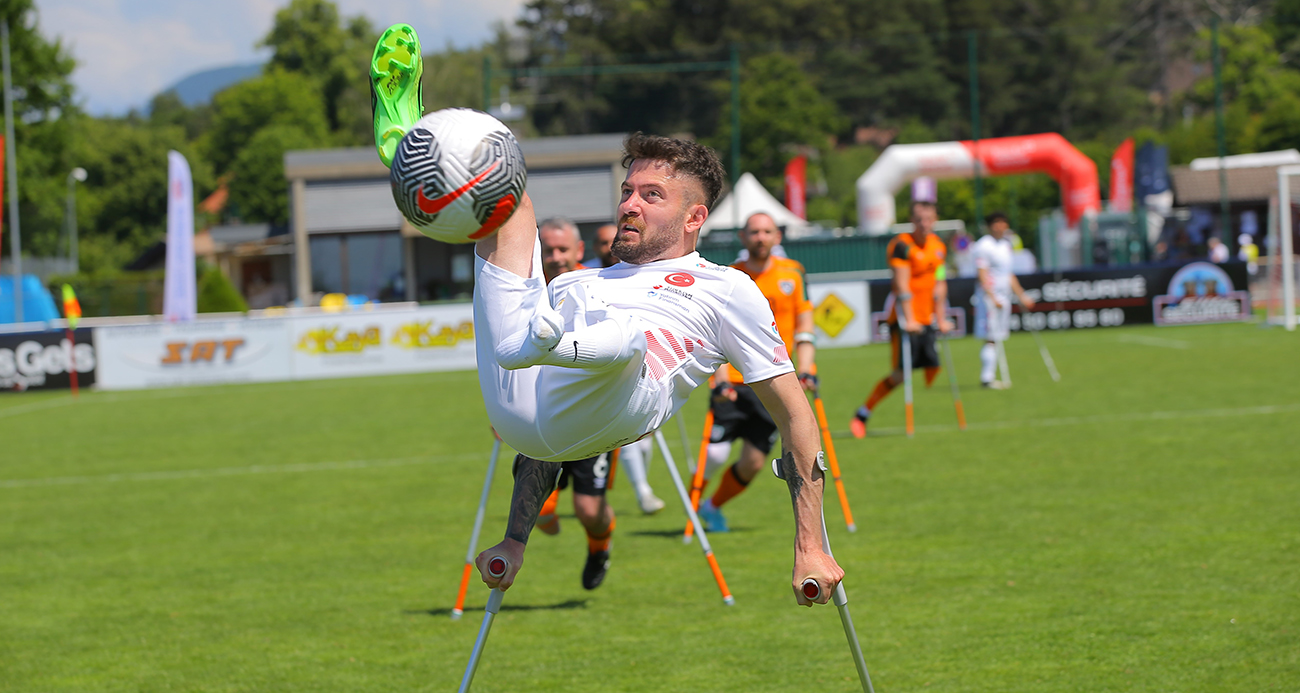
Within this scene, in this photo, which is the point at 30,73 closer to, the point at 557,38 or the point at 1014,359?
the point at 557,38

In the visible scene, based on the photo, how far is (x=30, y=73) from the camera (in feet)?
168

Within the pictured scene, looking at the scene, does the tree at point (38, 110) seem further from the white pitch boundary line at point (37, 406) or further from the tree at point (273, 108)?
the white pitch boundary line at point (37, 406)

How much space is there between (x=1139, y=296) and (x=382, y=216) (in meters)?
27.1

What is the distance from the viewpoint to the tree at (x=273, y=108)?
83688 millimetres

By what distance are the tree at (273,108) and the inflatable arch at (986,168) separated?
54.2 metres

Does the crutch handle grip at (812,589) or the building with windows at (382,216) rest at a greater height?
the building with windows at (382,216)

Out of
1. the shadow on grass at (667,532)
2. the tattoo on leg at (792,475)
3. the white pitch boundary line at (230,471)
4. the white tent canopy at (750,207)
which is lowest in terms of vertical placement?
the white pitch boundary line at (230,471)

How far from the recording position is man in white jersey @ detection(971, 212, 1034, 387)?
53.7 feet

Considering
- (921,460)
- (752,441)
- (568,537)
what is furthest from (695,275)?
(921,460)

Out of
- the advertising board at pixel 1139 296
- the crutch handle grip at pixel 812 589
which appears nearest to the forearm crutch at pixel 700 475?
the crutch handle grip at pixel 812 589

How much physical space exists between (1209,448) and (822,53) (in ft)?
147

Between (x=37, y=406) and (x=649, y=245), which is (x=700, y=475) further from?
(x=37, y=406)

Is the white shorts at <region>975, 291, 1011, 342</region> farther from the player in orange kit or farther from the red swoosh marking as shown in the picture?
the red swoosh marking

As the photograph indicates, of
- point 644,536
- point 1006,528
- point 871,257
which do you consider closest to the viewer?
point 1006,528
